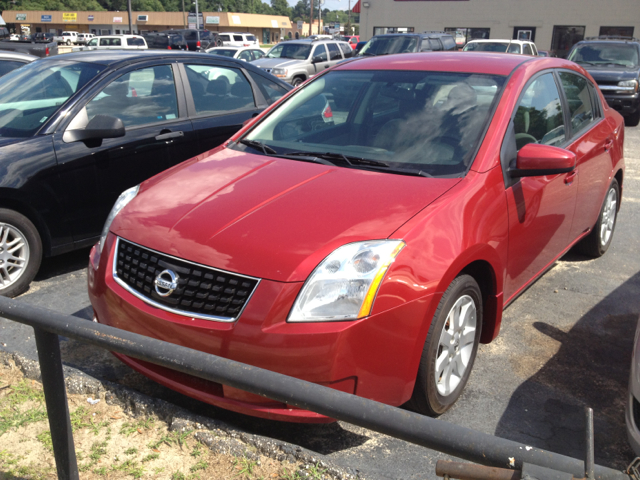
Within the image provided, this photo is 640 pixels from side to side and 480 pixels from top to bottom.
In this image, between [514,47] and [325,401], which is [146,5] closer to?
[514,47]

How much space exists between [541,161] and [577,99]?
1.61 meters

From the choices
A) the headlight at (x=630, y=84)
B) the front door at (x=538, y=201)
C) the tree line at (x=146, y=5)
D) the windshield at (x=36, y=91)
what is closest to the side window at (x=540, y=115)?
the front door at (x=538, y=201)

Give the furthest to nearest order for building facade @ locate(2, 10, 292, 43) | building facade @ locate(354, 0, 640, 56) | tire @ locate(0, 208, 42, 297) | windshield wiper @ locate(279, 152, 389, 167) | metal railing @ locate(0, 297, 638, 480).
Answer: building facade @ locate(2, 10, 292, 43) → building facade @ locate(354, 0, 640, 56) → tire @ locate(0, 208, 42, 297) → windshield wiper @ locate(279, 152, 389, 167) → metal railing @ locate(0, 297, 638, 480)

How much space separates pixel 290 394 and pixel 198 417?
1552 mm

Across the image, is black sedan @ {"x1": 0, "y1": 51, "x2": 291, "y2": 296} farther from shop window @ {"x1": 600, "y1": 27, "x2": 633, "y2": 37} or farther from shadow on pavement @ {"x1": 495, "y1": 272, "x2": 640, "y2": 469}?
shop window @ {"x1": 600, "y1": 27, "x2": 633, "y2": 37}

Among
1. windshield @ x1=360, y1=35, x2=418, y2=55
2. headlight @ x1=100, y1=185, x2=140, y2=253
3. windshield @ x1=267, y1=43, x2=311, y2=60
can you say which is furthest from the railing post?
windshield @ x1=267, y1=43, x2=311, y2=60

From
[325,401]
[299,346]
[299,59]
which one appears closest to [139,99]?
[299,346]

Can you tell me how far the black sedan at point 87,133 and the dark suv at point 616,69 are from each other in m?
10.9

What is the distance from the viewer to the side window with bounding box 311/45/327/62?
19816 mm

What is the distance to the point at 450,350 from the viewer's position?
2.88 m

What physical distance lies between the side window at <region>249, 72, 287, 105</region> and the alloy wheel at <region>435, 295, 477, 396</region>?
12.5 ft

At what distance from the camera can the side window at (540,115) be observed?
11.7 feet

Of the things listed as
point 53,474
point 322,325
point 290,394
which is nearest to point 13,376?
point 53,474

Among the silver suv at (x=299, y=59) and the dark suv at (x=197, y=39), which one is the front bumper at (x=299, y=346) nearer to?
the silver suv at (x=299, y=59)
